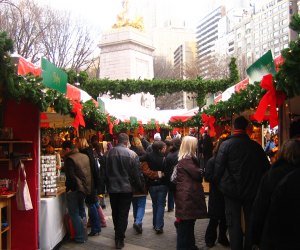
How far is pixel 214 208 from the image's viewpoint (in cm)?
659

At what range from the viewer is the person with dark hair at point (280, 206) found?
3072 mm

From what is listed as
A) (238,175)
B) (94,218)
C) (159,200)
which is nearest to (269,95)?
(238,175)

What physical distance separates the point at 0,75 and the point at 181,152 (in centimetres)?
274

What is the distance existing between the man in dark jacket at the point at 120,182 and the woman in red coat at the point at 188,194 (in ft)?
3.79

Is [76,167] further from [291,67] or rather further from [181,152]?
[291,67]

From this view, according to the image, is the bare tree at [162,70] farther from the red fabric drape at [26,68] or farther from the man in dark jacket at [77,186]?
the red fabric drape at [26,68]

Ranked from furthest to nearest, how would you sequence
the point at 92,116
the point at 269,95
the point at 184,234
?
the point at 92,116, the point at 184,234, the point at 269,95

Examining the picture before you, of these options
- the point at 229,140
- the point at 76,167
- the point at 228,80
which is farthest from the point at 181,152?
the point at 228,80

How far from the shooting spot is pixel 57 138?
1557 cm

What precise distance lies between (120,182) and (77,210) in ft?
3.47

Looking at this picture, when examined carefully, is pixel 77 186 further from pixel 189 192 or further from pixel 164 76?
pixel 164 76

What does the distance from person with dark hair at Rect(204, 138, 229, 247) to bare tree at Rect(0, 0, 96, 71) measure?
15.0 m

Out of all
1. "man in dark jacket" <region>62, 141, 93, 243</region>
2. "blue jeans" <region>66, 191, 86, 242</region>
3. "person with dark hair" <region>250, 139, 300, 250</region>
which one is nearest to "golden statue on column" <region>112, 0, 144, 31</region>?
"man in dark jacket" <region>62, 141, 93, 243</region>

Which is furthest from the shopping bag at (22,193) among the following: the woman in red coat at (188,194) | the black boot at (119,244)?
the woman in red coat at (188,194)
